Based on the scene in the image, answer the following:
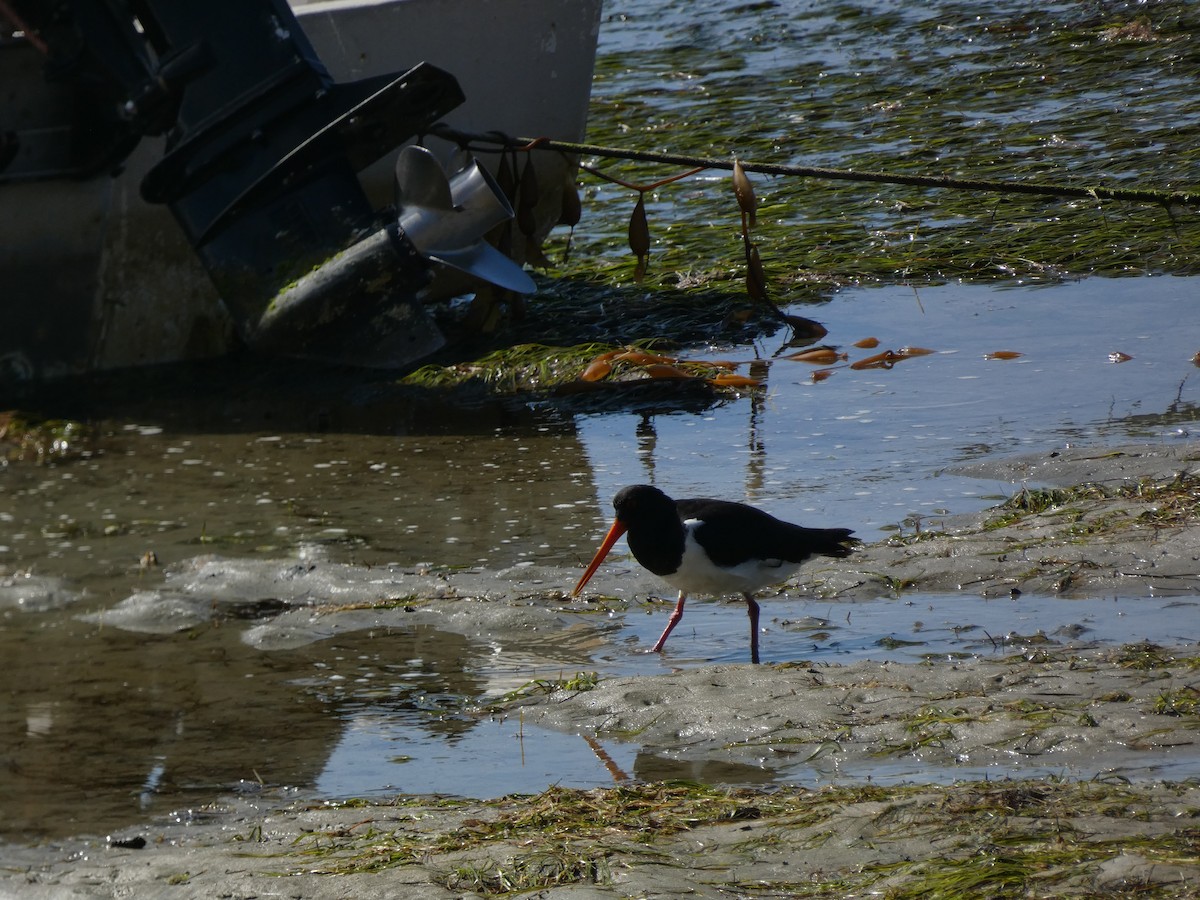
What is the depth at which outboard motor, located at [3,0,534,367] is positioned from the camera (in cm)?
740

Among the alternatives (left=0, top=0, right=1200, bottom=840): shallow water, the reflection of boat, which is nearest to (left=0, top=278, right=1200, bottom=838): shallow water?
(left=0, top=0, right=1200, bottom=840): shallow water

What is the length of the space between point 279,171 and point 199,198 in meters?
0.46

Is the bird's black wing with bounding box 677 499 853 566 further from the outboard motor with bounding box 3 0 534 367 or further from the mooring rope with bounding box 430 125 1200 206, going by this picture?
the outboard motor with bounding box 3 0 534 367

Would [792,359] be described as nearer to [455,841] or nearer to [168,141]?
[168,141]

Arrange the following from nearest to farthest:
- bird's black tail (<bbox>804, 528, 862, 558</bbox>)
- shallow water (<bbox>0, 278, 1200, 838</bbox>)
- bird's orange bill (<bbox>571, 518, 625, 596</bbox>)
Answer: shallow water (<bbox>0, 278, 1200, 838</bbox>), bird's black tail (<bbox>804, 528, 862, 558</bbox>), bird's orange bill (<bbox>571, 518, 625, 596</bbox>)

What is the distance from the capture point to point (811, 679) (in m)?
4.25

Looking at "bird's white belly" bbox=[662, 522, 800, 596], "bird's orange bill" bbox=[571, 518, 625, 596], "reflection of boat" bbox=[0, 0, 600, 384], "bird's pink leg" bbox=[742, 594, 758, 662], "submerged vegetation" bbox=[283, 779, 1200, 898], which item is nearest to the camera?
"submerged vegetation" bbox=[283, 779, 1200, 898]

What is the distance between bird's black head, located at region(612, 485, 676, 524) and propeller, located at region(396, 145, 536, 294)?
2.56 meters

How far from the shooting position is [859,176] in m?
7.58

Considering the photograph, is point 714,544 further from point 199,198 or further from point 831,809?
point 199,198

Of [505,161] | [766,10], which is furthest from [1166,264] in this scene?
[766,10]

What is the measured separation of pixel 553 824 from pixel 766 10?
13363 millimetres

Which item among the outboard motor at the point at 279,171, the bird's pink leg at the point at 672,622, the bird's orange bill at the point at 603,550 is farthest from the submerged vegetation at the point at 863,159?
the bird's pink leg at the point at 672,622

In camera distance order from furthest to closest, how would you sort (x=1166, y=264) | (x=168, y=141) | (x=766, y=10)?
(x=766, y=10)
(x=1166, y=264)
(x=168, y=141)
